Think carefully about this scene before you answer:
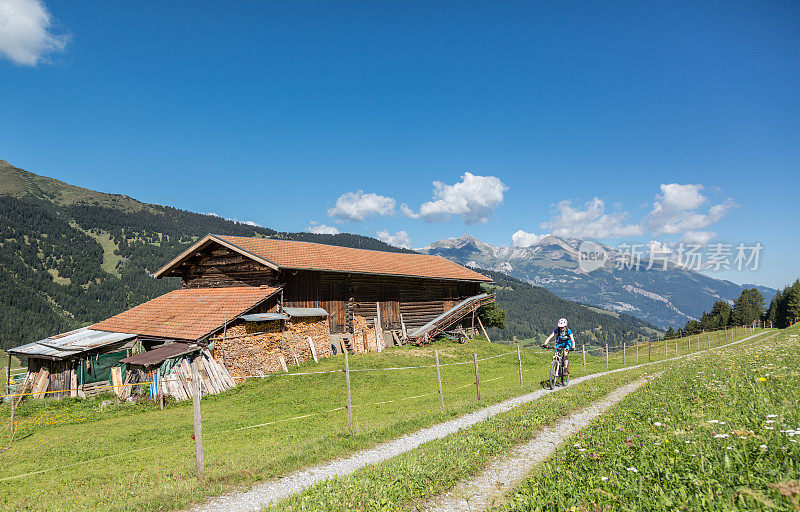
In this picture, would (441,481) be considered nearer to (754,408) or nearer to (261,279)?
(754,408)

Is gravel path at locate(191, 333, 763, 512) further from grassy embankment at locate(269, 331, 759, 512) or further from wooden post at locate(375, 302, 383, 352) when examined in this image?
wooden post at locate(375, 302, 383, 352)

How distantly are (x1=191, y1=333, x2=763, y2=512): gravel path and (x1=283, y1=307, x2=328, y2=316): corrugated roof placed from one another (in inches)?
599

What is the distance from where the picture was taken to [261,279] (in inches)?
991

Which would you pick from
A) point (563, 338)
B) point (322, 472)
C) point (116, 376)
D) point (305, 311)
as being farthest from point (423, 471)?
point (116, 376)

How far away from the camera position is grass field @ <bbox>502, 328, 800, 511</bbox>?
363 cm

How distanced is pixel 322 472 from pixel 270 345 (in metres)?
15.9

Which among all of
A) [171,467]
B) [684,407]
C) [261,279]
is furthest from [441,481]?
[261,279]

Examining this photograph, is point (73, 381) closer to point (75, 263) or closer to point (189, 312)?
point (189, 312)

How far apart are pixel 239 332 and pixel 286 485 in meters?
15.5

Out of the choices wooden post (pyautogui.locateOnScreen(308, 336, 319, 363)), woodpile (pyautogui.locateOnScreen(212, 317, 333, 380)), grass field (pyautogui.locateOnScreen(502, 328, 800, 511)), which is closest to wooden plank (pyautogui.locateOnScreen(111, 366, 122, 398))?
woodpile (pyautogui.locateOnScreen(212, 317, 333, 380))

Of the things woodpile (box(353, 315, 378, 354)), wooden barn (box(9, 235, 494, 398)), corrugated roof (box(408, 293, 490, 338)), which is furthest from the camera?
corrugated roof (box(408, 293, 490, 338))

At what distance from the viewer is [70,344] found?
2097 centimetres

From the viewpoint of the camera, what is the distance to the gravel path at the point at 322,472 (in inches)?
254

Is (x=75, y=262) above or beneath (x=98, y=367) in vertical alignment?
above
